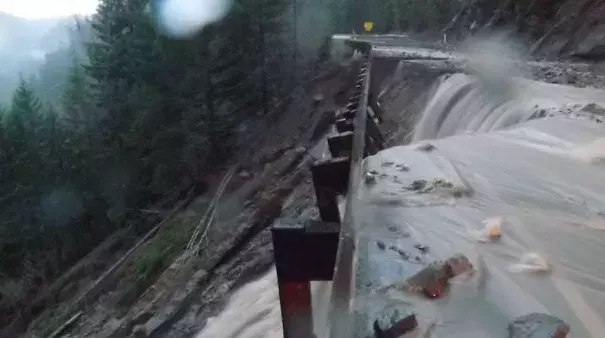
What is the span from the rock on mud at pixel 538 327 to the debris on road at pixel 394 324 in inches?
15.1

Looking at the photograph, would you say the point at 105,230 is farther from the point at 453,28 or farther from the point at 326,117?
the point at 453,28

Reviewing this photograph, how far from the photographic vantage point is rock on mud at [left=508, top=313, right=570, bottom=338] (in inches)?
82.5

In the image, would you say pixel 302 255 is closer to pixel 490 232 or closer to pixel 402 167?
pixel 490 232

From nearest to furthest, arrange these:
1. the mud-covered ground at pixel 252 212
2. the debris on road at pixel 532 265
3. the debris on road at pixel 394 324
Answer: the debris on road at pixel 394 324 → the debris on road at pixel 532 265 → the mud-covered ground at pixel 252 212

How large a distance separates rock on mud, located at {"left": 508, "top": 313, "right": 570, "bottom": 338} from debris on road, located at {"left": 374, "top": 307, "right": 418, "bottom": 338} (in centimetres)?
38

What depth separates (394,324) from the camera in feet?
7.00

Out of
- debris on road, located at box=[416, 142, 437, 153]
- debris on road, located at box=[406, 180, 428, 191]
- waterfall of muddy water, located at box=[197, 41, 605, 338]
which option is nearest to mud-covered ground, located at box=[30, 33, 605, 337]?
waterfall of muddy water, located at box=[197, 41, 605, 338]

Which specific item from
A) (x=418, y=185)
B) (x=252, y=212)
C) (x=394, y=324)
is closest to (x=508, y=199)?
(x=418, y=185)

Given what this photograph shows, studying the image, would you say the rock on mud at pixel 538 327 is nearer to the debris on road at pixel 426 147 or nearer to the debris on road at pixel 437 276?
the debris on road at pixel 437 276

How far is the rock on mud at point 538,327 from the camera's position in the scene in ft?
6.87

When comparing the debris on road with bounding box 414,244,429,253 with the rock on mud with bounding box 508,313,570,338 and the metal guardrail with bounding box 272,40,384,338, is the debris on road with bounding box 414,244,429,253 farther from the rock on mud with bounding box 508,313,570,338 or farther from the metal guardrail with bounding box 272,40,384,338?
the rock on mud with bounding box 508,313,570,338

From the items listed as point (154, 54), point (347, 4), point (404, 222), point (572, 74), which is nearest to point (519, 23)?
point (572, 74)

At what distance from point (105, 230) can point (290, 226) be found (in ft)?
61.6

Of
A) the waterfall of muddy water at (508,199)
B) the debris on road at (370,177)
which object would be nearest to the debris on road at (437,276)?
the waterfall of muddy water at (508,199)
